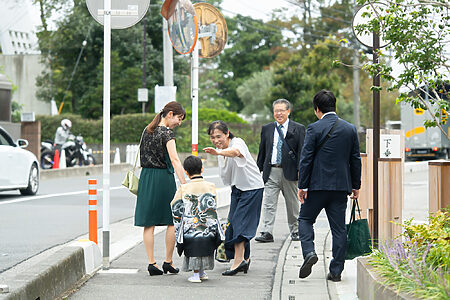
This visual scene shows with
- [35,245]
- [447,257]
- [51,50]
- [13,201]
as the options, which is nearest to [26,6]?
[51,50]

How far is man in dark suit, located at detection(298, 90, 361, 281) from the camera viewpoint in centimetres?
700

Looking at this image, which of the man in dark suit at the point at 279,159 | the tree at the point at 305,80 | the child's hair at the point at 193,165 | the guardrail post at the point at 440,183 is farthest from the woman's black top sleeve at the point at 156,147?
the tree at the point at 305,80

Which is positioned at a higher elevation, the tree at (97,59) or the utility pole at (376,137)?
the tree at (97,59)

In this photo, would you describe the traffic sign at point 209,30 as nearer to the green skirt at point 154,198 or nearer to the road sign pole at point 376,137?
the road sign pole at point 376,137

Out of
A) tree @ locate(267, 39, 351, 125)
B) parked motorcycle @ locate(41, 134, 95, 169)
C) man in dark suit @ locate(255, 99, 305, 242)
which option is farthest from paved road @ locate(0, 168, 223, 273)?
tree @ locate(267, 39, 351, 125)

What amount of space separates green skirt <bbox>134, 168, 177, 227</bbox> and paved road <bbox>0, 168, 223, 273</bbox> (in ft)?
5.29

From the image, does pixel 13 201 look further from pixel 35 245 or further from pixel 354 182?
pixel 354 182

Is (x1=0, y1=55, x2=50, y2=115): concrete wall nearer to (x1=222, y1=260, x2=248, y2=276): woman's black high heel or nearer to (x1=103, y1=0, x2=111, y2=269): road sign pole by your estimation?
(x1=103, y1=0, x2=111, y2=269): road sign pole

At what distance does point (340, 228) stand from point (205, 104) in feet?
165

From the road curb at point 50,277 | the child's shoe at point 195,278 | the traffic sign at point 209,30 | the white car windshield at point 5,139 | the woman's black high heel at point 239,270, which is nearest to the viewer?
the road curb at point 50,277

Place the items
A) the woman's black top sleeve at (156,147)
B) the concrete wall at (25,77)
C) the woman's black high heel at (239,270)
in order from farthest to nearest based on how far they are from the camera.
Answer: the concrete wall at (25,77) < the woman's black high heel at (239,270) < the woman's black top sleeve at (156,147)

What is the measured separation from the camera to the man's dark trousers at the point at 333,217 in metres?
7.12

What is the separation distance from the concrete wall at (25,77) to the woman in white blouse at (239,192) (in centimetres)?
4786

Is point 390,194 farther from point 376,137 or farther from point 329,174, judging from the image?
point 329,174
